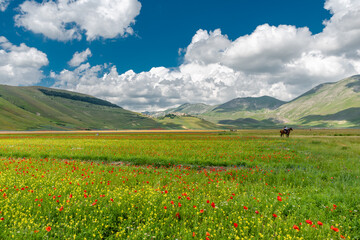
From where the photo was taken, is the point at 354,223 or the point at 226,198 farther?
the point at 226,198

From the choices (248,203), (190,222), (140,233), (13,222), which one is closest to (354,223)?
(248,203)

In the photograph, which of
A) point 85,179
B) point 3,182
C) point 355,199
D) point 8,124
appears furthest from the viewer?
point 8,124

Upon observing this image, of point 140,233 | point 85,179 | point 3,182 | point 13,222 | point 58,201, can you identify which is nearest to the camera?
point 140,233

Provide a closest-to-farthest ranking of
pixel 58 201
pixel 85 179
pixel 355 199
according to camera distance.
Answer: pixel 58 201, pixel 355 199, pixel 85 179

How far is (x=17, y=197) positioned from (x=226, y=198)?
29.7 ft

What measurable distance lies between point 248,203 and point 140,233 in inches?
178

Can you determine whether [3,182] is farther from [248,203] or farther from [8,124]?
[8,124]

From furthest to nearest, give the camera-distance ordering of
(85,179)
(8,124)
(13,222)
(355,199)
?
(8,124) < (85,179) < (355,199) < (13,222)

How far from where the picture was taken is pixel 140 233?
18.1ft

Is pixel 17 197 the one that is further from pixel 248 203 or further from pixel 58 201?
pixel 248 203

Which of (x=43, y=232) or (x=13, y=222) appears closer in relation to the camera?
(x=43, y=232)

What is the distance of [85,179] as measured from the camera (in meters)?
10.8

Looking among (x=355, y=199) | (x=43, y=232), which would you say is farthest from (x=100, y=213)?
(x=355, y=199)

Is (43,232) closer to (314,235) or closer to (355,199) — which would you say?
(314,235)
